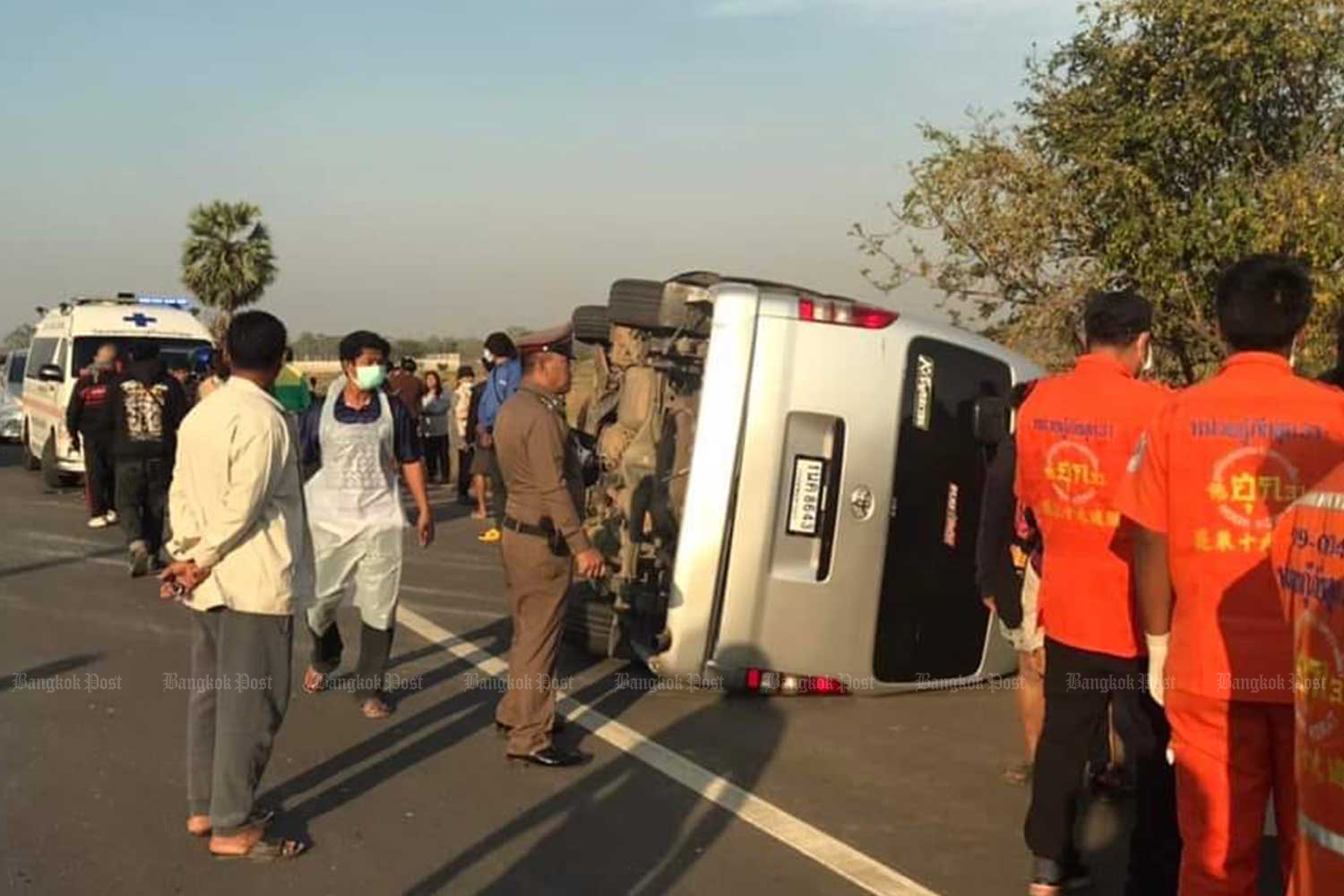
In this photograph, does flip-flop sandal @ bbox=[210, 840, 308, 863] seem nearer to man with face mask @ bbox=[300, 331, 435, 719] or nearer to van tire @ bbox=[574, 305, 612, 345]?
man with face mask @ bbox=[300, 331, 435, 719]

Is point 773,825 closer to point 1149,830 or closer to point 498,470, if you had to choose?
point 1149,830

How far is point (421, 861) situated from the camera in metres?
4.63

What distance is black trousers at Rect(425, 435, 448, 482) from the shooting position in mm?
18078

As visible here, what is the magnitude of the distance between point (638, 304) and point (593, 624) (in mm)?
1812

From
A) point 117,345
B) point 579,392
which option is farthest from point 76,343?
point 579,392

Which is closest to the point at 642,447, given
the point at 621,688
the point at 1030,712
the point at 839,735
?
the point at 621,688

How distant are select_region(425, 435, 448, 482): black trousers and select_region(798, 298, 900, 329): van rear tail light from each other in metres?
12.3

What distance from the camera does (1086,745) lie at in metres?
4.24

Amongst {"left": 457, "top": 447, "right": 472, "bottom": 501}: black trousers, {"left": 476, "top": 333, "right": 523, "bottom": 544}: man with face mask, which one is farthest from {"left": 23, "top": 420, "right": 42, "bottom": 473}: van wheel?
{"left": 476, "top": 333, "right": 523, "bottom": 544}: man with face mask

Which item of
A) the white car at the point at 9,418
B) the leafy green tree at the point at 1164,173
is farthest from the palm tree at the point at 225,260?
the leafy green tree at the point at 1164,173

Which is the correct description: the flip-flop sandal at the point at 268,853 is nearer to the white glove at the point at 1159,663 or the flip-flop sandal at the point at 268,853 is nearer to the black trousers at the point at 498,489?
the black trousers at the point at 498,489

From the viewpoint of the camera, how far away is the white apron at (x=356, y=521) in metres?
6.49

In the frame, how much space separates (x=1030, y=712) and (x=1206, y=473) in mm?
2301

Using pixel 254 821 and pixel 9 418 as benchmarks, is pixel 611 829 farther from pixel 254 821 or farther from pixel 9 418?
pixel 9 418
